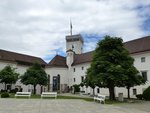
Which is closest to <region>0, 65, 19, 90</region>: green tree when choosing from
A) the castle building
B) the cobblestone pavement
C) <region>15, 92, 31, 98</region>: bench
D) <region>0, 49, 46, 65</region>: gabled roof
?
the castle building

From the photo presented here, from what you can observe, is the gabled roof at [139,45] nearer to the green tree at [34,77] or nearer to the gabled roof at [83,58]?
the gabled roof at [83,58]

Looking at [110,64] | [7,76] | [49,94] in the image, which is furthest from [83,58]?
[110,64]

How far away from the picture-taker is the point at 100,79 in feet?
93.6

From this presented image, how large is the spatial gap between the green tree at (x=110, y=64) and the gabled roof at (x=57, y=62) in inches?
1419

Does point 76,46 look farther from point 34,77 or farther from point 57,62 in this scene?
point 34,77

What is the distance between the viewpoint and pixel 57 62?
6825 centimetres

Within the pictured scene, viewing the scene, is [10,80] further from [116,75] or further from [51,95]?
[116,75]

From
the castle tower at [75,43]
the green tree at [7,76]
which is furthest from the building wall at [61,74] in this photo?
the green tree at [7,76]

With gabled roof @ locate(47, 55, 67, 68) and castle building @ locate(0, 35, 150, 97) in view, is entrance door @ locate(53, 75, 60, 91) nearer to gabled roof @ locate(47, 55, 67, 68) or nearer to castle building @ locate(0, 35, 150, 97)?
castle building @ locate(0, 35, 150, 97)

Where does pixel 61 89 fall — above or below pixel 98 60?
below

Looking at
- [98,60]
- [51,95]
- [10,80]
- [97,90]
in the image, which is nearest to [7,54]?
[10,80]

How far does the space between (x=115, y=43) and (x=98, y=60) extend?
11.1 ft

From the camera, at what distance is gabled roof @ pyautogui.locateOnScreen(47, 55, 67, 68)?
67.2 meters

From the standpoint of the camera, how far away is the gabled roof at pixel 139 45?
43641mm
